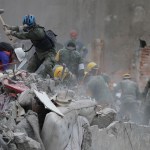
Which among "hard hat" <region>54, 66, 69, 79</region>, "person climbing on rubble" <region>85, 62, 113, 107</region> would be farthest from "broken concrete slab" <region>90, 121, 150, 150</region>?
"person climbing on rubble" <region>85, 62, 113, 107</region>

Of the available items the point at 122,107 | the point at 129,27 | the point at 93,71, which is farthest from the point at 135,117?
the point at 129,27

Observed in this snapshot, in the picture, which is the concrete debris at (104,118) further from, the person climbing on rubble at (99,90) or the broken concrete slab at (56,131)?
the person climbing on rubble at (99,90)

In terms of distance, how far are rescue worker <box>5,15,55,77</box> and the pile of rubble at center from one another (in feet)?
7.34

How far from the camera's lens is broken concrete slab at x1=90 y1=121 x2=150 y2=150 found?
913cm

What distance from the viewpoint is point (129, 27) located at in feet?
69.6

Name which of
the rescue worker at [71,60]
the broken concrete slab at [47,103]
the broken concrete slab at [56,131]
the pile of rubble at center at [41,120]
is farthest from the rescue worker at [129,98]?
the broken concrete slab at [56,131]

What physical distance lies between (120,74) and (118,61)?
608 millimetres

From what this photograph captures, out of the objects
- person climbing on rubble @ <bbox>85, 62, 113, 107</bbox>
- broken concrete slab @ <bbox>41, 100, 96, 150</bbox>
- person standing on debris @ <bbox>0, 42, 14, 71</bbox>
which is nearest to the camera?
broken concrete slab @ <bbox>41, 100, 96, 150</bbox>

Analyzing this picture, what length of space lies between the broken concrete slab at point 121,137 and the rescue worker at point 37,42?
A: 7.05ft

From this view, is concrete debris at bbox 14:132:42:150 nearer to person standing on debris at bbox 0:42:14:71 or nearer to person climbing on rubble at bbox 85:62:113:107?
person standing on debris at bbox 0:42:14:71

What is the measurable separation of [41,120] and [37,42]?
3.74 meters

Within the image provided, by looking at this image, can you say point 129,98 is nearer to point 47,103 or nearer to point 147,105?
point 147,105

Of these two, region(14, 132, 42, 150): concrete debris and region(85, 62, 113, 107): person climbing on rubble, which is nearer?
region(14, 132, 42, 150): concrete debris

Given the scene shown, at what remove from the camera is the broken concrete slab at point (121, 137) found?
913cm
